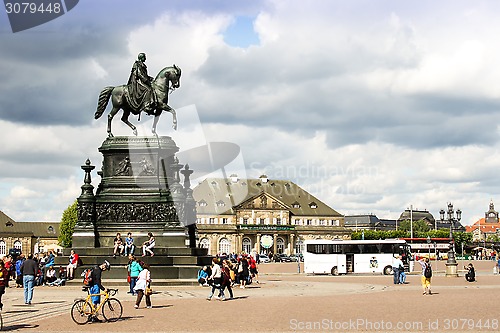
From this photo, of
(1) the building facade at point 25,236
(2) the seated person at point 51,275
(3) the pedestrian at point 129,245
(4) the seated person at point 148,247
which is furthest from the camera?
(1) the building facade at point 25,236

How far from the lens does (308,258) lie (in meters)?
61.1

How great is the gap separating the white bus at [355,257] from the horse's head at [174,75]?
2658cm

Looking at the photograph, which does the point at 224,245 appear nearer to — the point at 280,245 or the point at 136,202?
the point at 280,245

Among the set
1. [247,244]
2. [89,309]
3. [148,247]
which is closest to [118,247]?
[148,247]

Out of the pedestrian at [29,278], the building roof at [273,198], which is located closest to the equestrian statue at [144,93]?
the pedestrian at [29,278]

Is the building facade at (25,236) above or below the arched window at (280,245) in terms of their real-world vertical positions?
above

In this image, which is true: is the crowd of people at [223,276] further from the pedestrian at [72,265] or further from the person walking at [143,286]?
the pedestrian at [72,265]

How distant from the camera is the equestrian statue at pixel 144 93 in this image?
37391 mm

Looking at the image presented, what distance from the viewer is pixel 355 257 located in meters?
60.9

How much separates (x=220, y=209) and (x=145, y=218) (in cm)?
10319

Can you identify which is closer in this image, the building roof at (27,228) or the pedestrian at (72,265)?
the pedestrian at (72,265)

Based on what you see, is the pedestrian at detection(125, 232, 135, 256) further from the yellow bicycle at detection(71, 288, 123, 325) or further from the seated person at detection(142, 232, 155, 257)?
the yellow bicycle at detection(71, 288, 123, 325)

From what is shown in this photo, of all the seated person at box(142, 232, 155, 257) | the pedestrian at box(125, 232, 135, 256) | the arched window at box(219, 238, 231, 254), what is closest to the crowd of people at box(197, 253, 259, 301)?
the seated person at box(142, 232, 155, 257)

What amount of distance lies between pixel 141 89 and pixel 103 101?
2.16 meters
